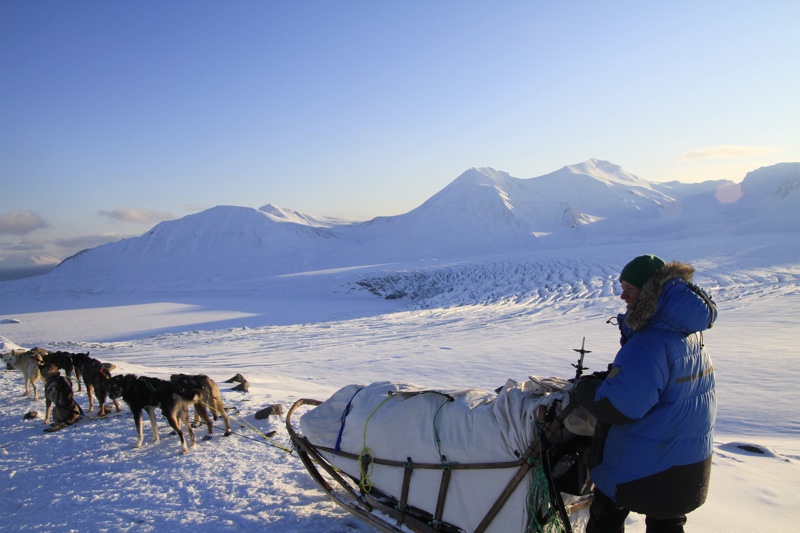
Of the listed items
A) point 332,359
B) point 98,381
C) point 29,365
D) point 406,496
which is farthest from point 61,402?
point 332,359

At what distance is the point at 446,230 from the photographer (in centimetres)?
6319

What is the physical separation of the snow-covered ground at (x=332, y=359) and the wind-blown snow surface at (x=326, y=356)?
0.04 meters

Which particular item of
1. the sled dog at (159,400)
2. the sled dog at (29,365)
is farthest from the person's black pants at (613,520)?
the sled dog at (29,365)

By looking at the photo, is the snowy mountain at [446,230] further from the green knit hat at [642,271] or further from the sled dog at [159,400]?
the green knit hat at [642,271]

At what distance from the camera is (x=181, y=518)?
373 centimetres

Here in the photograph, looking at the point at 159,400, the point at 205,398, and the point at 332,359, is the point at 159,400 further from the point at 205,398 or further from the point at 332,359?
the point at 332,359

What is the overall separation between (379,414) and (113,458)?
366cm

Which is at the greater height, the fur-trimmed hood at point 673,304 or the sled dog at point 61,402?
the fur-trimmed hood at point 673,304

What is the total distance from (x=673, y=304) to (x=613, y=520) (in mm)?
1352

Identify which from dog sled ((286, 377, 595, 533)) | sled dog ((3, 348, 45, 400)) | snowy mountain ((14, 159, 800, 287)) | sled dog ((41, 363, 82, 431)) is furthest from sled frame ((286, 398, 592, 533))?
snowy mountain ((14, 159, 800, 287))

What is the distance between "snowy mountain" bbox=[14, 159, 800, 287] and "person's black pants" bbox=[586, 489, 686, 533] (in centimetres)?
4711

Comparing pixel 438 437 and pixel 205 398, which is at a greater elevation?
pixel 438 437

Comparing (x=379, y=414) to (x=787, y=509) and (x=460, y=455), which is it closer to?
(x=460, y=455)

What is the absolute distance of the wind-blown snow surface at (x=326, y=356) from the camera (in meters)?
4.03
